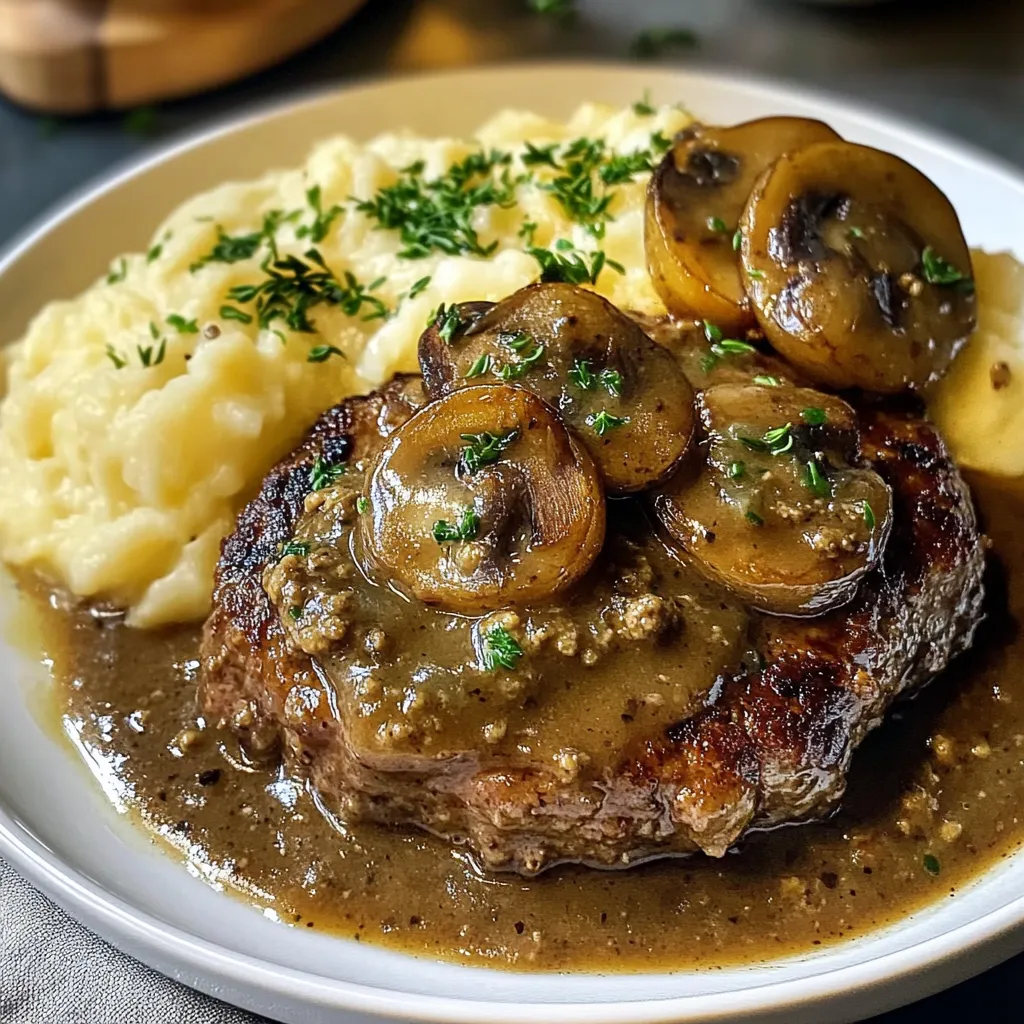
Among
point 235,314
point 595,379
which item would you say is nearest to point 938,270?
point 595,379

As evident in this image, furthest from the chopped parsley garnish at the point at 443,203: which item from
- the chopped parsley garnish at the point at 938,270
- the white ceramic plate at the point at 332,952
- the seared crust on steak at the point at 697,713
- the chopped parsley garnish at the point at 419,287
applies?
the white ceramic plate at the point at 332,952

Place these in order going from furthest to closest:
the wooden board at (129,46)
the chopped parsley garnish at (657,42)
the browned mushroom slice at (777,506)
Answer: the chopped parsley garnish at (657,42), the wooden board at (129,46), the browned mushroom slice at (777,506)

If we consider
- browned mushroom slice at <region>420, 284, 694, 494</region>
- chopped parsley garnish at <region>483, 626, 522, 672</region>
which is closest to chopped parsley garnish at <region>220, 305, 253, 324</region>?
browned mushroom slice at <region>420, 284, 694, 494</region>

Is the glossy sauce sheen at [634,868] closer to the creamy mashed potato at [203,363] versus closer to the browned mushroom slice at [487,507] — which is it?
the creamy mashed potato at [203,363]

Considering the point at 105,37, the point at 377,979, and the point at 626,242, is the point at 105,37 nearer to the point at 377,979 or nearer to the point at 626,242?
the point at 626,242

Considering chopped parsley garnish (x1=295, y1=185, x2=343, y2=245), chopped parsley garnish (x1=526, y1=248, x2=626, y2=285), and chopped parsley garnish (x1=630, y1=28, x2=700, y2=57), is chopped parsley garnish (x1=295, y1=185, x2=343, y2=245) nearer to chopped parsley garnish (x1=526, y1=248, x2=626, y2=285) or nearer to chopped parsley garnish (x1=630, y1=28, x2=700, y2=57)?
chopped parsley garnish (x1=526, y1=248, x2=626, y2=285)

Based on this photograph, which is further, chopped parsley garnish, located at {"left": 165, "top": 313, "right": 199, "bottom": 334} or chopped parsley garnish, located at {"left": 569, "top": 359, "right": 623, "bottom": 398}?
chopped parsley garnish, located at {"left": 165, "top": 313, "right": 199, "bottom": 334}
